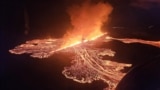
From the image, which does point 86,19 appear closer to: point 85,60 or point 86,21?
point 86,21

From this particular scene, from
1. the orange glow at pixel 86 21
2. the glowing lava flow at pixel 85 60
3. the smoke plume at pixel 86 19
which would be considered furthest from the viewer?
the smoke plume at pixel 86 19

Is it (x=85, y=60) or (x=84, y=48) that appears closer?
(x=85, y=60)

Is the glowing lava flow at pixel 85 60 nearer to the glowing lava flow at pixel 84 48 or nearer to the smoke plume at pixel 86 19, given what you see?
the glowing lava flow at pixel 84 48

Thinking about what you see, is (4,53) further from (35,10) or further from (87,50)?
(35,10)

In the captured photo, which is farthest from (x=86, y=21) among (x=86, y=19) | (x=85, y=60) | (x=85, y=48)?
(x=85, y=60)

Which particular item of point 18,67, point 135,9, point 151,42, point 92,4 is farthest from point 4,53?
point 135,9

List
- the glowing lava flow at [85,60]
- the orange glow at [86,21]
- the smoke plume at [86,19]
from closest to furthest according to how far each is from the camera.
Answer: the glowing lava flow at [85,60] < the orange glow at [86,21] < the smoke plume at [86,19]

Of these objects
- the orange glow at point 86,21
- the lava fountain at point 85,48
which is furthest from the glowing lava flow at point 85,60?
the orange glow at point 86,21

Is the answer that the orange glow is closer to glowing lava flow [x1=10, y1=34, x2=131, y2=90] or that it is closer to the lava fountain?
the lava fountain
